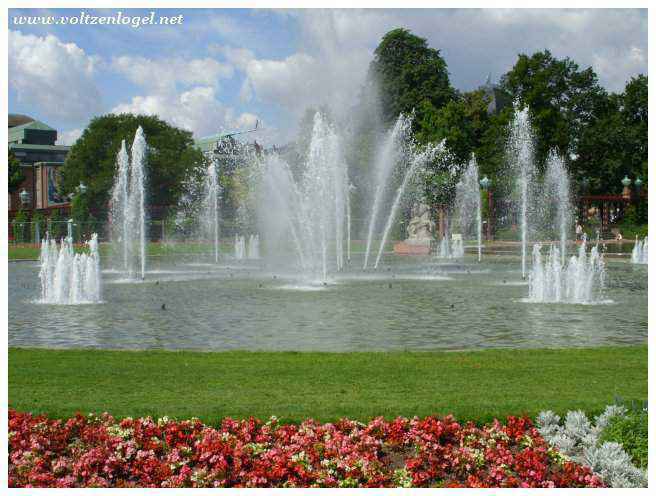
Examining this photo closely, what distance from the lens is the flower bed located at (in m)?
6.07

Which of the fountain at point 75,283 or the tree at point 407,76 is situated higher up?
the tree at point 407,76

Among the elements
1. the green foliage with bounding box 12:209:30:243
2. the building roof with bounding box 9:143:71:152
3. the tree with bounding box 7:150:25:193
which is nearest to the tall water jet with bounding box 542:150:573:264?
the green foliage with bounding box 12:209:30:243

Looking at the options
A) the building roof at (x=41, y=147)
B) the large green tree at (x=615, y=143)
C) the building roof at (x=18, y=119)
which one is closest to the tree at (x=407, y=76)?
the large green tree at (x=615, y=143)

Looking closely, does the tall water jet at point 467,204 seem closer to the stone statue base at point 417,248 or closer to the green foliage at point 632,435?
the stone statue base at point 417,248

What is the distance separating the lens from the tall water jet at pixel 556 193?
61062mm

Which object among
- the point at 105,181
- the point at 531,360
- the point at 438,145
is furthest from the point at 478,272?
the point at 105,181

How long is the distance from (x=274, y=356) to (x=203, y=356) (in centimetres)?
97

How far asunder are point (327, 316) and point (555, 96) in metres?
54.0

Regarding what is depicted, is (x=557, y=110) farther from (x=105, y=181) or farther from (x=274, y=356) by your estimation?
(x=274, y=356)

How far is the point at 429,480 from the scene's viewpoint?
244 inches

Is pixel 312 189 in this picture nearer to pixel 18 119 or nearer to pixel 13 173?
pixel 13 173

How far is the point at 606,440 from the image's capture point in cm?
656

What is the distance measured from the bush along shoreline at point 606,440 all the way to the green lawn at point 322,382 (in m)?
0.59

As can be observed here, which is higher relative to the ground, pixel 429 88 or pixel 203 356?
pixel 429 88
